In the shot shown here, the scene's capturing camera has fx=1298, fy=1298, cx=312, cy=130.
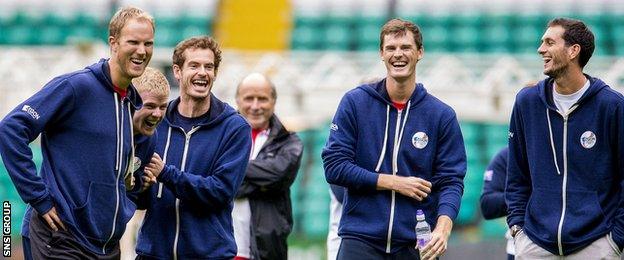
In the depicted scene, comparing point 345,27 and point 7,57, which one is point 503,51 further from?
point 7,57

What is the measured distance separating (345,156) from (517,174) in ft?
3.31

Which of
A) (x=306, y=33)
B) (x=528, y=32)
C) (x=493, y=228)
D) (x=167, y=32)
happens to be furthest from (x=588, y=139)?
(x=167, y=32)

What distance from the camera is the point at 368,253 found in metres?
7.14

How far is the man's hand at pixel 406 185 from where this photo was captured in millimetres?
7023

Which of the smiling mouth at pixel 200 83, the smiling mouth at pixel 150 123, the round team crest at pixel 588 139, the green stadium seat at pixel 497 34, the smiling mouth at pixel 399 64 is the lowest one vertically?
the round team crest at pixel 588 139

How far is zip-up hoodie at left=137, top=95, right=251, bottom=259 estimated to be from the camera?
7199mm

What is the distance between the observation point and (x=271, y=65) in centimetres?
1906

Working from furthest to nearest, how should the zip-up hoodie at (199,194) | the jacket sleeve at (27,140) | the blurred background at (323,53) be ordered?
1. the blurred background at (323,53)
2. the zip-up hoodie at (199,194)
3. the jacket sleeve at (27,140)

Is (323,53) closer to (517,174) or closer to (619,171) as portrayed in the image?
(517,174)

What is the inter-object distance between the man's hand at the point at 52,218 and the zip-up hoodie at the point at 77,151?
0.03m

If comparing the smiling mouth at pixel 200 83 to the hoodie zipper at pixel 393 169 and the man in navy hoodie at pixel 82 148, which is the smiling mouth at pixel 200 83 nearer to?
the man in navy hoodie at pixel 82 148

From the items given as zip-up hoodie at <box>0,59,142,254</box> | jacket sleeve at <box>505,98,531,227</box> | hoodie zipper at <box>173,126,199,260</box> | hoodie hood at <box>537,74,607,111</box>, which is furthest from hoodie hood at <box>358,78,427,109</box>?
zip-up hoodie at <box>0,59,142,254</box>

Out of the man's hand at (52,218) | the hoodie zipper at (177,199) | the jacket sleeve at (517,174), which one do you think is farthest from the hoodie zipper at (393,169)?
the man's hand at (52,218)

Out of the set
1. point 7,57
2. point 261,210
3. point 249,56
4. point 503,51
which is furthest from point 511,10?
point 261,210
